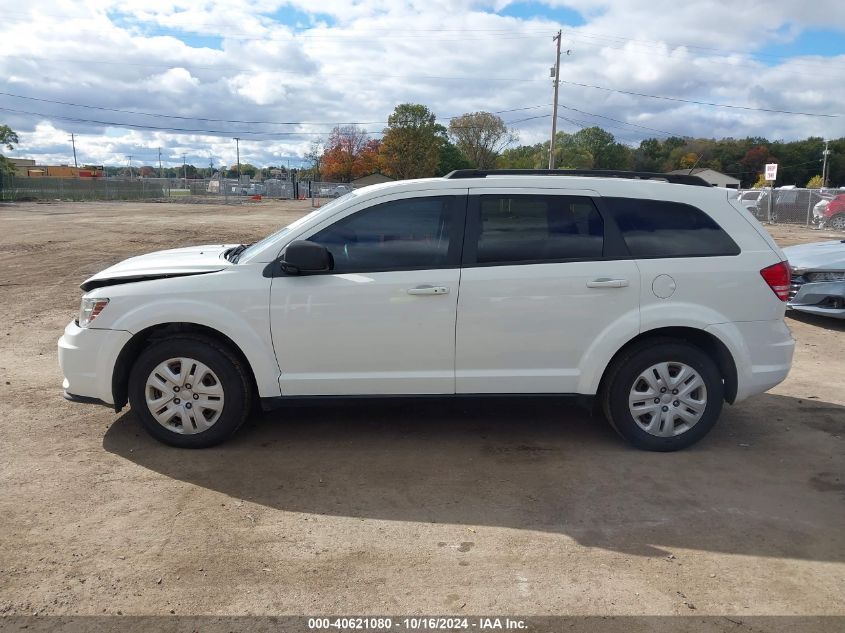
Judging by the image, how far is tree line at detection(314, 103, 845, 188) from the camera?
224 feet

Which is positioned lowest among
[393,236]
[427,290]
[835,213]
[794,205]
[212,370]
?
[212,370]

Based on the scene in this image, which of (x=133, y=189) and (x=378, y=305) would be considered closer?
(x=378, y=305)

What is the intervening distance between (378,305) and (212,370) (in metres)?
1.20

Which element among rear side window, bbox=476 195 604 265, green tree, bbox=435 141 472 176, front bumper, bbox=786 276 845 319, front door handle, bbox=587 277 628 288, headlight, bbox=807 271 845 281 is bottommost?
front bumper, bbox=786 276 845 319

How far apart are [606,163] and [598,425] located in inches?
2968

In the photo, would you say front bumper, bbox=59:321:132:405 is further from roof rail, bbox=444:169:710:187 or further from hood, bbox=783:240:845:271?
hood, bbox=783:240:845:271

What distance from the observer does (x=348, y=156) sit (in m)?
96.9

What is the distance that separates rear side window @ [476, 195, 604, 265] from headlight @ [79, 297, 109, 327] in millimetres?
2548

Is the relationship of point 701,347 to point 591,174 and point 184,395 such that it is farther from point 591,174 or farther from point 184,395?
point 184,395

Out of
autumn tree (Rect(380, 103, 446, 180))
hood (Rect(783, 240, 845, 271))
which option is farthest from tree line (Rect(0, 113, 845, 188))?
hood (Rect(783, 240, 845, 271))

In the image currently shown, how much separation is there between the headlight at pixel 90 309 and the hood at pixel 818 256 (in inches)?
325

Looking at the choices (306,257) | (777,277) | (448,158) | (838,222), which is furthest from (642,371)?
(448,158)

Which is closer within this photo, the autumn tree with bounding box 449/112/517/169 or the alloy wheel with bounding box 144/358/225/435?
the alloy wheel with bounding box 144/358/225/435

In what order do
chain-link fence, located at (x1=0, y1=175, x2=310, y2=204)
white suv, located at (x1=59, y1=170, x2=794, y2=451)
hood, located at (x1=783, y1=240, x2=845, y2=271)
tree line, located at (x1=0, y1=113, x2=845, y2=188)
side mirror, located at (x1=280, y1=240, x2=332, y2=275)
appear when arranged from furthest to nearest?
tree line, located at (x1=0, y1=113, x2=845, y2=188), chain-link fence, located at (x1=0, y1=175, x2=310, y2=204), hood, located at (x1=783, y1=240, x2=845, y2=271), white suv, located at (x1=59, y1=170, x2=794, y2=451), side mirror, located at (x1=280, y1=240, x2=332, y2=275)
